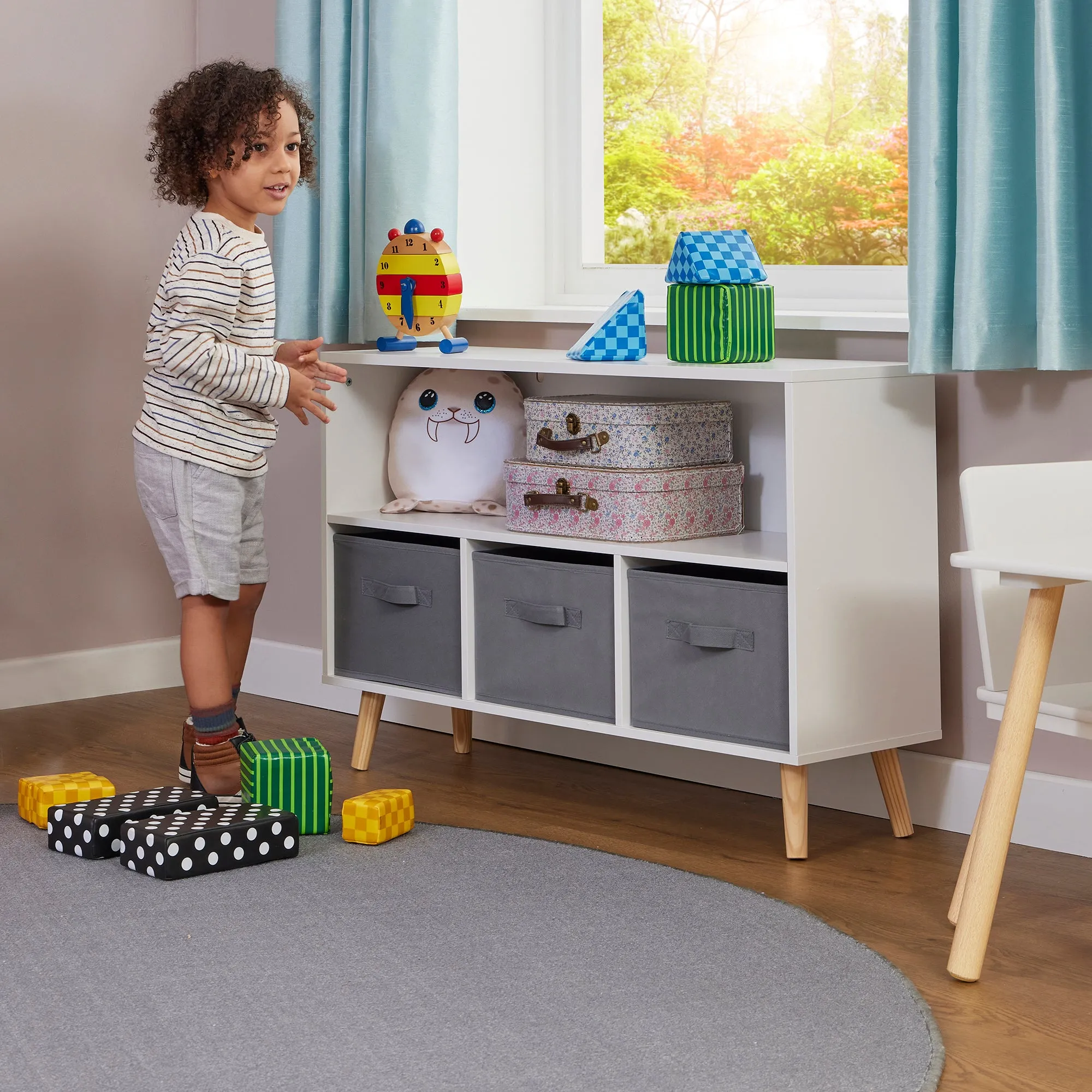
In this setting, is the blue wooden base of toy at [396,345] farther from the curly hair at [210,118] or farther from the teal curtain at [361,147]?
the curly hair at [210,118]

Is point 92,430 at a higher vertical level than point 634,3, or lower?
lower

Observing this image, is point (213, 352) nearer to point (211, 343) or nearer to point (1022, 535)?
point (211, 343)

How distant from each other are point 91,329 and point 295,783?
1.32 meters

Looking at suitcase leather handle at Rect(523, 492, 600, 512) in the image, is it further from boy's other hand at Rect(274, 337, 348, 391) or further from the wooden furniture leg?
the wooden furniture leg


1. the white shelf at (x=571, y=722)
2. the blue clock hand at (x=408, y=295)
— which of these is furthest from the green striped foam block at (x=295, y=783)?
the blue clock hand at (x=408, y=295)

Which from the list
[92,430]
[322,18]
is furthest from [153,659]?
[322,18]

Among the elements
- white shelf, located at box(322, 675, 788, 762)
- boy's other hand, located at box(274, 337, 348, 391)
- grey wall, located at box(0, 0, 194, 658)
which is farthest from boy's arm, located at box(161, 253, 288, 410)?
grey wall, located at box(0, 0, 194, 658)

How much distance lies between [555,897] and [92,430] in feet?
5.46

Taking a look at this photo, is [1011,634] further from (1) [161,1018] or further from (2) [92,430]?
(2) [92,430]

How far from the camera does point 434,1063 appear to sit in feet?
4.61

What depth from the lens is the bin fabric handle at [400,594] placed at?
2428 mm

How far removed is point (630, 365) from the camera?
216 centimetres

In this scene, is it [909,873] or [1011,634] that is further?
[909,873]

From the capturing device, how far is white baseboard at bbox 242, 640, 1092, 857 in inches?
81.5
